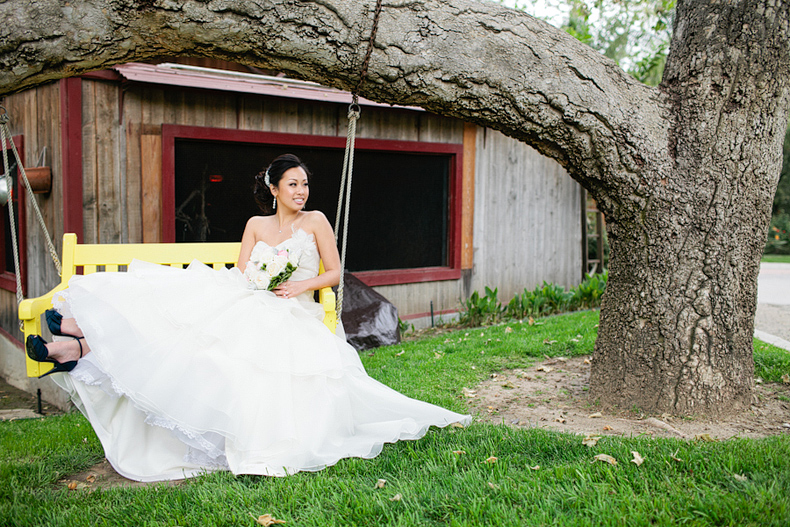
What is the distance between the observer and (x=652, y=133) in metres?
3.78

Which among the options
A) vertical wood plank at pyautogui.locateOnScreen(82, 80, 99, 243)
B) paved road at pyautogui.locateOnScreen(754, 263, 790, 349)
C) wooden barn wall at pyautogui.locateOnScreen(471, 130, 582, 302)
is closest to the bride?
vertical wood plank at pyautogui.locateOnScreen(82, 80, 99, 243)

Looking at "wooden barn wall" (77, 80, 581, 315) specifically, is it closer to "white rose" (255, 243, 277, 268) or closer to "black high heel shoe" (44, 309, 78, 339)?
"black high heel shoe" (44, 309, 78, 339)

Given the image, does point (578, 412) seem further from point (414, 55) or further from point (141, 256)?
point (141, 256)

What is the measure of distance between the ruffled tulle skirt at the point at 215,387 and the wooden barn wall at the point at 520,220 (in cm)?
559

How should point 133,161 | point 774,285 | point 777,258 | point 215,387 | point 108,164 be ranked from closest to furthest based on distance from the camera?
point 215,387, point 108,164, point 133,161, point 774,285, point 777,258

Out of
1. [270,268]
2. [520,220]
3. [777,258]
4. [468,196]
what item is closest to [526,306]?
[520,220]

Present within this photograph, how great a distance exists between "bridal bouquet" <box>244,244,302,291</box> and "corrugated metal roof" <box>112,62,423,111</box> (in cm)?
268

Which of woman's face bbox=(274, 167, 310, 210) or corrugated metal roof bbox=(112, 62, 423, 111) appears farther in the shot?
corrugated metal roof bbox=(112, 62, 423, 111)

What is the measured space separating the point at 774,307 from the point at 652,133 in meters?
7.08

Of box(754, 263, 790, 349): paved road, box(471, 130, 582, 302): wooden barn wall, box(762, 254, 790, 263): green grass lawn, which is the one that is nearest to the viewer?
box(754, 263, 790, 349): paved road

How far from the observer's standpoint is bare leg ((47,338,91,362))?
350 centimetres

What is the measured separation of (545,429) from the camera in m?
3.69

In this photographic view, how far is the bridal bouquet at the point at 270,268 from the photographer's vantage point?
3812 mm

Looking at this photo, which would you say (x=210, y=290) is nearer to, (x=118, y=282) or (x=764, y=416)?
(x=118, y=282)
